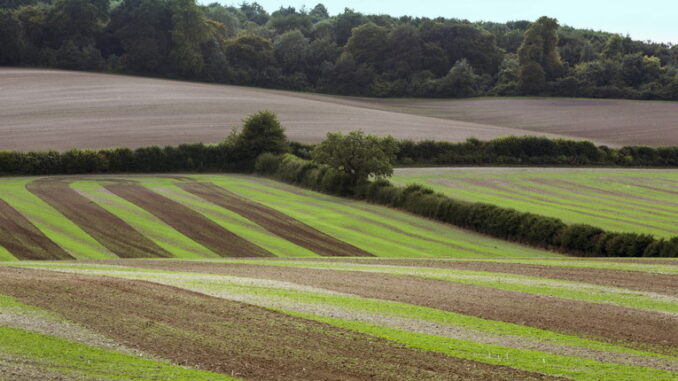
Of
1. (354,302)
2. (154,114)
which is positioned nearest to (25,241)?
(354,302)

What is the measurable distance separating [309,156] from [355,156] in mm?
19106

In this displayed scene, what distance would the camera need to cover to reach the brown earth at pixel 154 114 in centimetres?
9012

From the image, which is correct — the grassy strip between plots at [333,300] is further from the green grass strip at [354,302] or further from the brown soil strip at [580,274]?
the brown soil strip at [580,274]

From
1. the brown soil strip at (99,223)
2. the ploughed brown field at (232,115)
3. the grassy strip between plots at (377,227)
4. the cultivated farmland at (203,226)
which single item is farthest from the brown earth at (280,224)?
the ploughed brown field at (232,115)

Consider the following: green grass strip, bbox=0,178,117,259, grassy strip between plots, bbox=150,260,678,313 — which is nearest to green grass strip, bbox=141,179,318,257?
green grass strip, bbox=0,178,117,259

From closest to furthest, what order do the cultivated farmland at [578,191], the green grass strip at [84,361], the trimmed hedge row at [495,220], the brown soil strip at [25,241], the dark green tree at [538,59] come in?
the green grass strip at [84,361] → the brown soil strip at [25,241] → the trimmed hedge row at [495,220] → the cultivated farmland at [578,191] → the dark green tree at [538,59]

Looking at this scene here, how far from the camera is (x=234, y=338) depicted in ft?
59.4

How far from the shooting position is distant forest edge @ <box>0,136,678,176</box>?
7612 cm

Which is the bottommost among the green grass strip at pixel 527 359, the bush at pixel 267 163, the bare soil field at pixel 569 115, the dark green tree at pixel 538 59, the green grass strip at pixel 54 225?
the green grass strip at pixel 54 225

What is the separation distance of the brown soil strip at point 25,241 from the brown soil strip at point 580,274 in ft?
53.3

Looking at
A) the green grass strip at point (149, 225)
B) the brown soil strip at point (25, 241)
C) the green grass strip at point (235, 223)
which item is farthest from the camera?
the green grass strip at point (235, 223)

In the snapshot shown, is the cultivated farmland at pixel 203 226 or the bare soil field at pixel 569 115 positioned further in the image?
the bare soil field at pixel 569 115

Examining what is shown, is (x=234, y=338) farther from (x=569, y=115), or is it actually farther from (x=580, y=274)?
(x=569, y=115)

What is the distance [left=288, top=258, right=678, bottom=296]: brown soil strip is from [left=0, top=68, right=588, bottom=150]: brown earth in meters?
56.9
